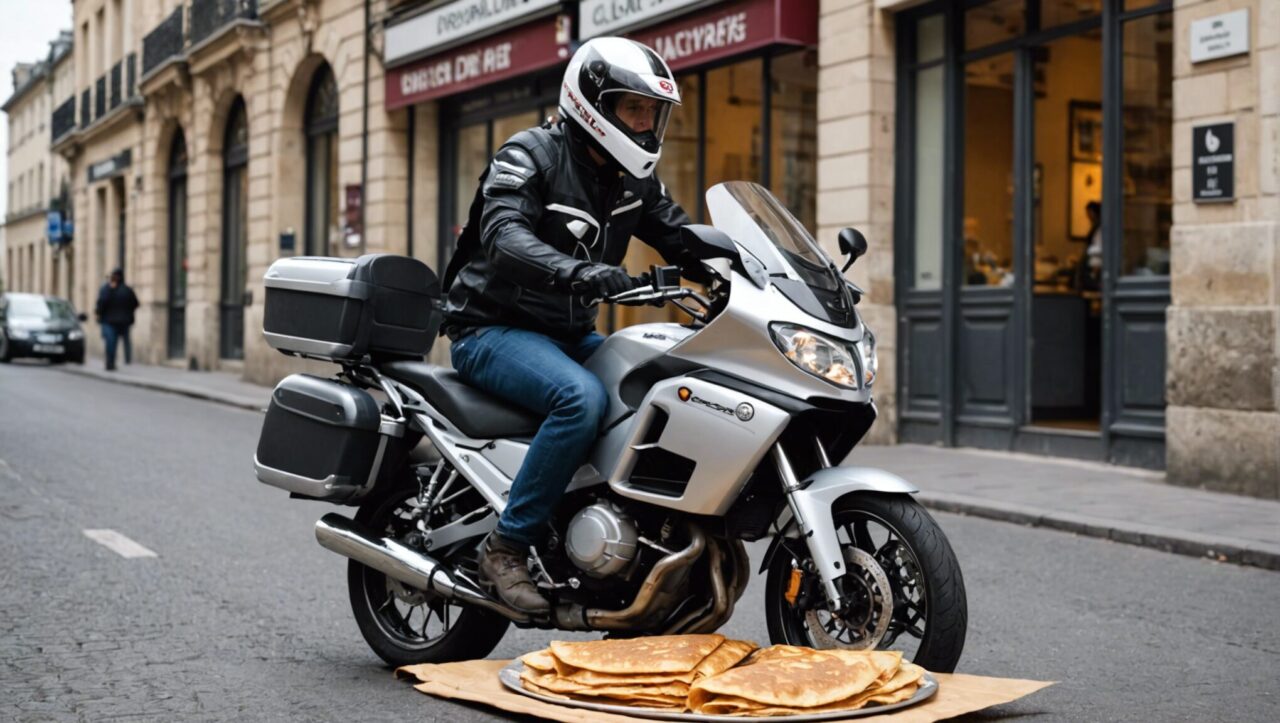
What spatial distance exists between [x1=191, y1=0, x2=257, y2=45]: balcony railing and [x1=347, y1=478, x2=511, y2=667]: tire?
22407 mm

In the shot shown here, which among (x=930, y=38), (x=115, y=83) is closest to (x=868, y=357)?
(x=930, y=38)

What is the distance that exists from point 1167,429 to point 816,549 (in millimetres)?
6843

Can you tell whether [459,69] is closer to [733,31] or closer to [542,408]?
[733,31]

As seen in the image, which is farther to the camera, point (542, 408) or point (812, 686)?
point (542, 408)

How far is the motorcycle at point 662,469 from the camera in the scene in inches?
164

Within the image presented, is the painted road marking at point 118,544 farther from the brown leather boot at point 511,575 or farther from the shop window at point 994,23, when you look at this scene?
the shop window at point 994,23

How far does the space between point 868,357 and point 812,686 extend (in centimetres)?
90

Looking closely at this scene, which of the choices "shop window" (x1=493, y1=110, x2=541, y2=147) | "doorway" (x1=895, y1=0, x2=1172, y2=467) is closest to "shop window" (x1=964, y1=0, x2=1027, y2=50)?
"doorway" (x1=895, y1=0, x2=1172, y2=467)

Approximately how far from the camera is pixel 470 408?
4.79m

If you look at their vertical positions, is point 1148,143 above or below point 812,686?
above

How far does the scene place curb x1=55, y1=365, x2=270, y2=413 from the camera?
1925cm

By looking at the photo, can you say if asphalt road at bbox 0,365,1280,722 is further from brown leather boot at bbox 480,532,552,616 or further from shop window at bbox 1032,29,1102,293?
shop window at bbox 1032,29,1102,293

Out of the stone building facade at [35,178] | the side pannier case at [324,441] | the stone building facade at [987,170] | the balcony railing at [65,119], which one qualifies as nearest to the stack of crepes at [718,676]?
the side pannier case at [324,441]

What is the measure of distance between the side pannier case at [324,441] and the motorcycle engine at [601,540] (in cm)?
80
